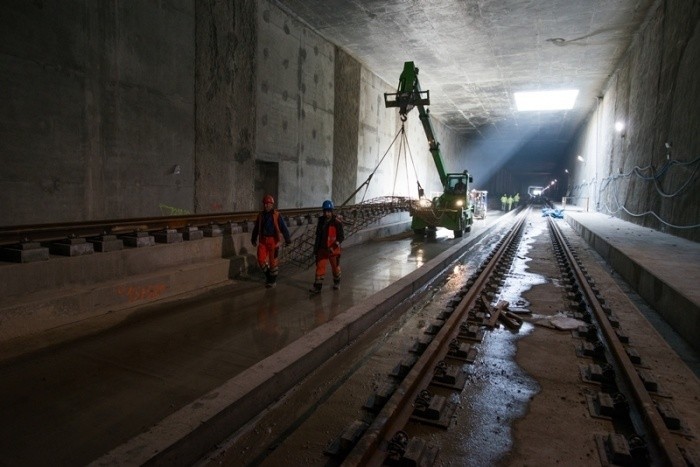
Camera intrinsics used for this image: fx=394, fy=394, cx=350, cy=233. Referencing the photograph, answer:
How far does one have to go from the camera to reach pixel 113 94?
8672mm

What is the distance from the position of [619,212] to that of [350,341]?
58.2 ft

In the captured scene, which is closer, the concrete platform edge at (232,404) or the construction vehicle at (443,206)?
the concrete platform edge at (232,404)

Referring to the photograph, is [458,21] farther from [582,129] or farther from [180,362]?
[582,129]

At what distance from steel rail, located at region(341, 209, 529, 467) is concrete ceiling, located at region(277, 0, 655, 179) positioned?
12.0 metres

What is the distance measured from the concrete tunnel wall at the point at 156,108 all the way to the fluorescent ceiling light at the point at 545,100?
14695 millimetres

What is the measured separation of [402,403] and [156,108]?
9.42 meters

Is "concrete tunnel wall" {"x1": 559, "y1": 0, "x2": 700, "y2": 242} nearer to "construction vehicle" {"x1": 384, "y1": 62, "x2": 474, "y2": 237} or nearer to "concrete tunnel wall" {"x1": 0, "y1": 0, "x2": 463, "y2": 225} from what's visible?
"construction vehicle" {"x1": 384, "y1": 62, "x2": 474, "y2": 237}

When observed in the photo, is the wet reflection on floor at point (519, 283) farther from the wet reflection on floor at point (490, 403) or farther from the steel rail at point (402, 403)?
the wet reflection on floor at point (490, 403)

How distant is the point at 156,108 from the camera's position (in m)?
9.67

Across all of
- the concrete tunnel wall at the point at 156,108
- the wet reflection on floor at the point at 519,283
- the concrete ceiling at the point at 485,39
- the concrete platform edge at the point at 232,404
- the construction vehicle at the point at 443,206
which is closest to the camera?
the concrete platform edge at the point at 232,404

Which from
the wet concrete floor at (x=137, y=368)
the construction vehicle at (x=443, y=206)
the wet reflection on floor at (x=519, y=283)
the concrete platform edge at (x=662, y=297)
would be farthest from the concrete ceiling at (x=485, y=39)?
the wet concrete floor at (x=137, y=368)

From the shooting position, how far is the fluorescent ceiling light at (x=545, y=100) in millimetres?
24406

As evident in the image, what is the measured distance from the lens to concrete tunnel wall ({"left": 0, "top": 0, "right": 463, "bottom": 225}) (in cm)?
736

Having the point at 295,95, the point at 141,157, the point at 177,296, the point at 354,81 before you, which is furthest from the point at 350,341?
the point at 354,81
